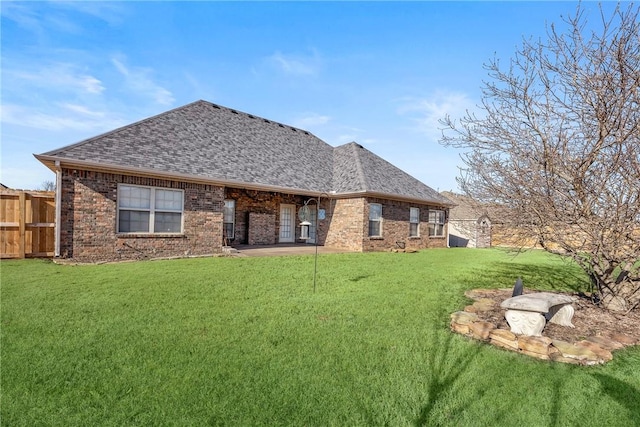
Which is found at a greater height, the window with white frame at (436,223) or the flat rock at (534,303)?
the window with white frame at (436,223)

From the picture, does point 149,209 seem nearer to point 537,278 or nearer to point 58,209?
point 58,209

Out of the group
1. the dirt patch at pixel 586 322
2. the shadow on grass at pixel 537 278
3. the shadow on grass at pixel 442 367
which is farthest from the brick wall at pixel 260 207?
the shadow on grass at pixel 442 367

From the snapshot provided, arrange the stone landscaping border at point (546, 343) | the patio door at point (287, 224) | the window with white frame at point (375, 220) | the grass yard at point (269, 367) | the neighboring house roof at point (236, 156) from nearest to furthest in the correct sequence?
the grass yard at point (269, 367)
the stone landscaping border at point (546, 343)
the neighboring house roof at point (236, 156)
the window with white frame at point (375, 220)
the patio door at point (287, 224)

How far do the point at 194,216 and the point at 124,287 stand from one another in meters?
5.59

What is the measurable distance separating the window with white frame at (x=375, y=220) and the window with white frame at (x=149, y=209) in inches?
345

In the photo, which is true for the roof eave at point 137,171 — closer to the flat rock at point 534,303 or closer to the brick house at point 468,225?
the brick house at point 468,225

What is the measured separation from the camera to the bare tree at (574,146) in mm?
5148

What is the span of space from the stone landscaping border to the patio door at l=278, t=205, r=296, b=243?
1257 centimetres

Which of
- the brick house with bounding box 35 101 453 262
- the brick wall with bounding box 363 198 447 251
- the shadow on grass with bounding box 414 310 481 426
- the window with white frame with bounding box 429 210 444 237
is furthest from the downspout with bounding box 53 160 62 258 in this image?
the window with white frame with bounding box 429 210 444 237

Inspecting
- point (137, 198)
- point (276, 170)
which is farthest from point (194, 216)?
point (276, 170)

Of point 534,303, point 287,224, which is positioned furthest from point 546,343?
point 287,224

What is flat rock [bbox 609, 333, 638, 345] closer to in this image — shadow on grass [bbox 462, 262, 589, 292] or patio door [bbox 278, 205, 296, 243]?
shadow on grass [bbox 462, 262, 589, 292]

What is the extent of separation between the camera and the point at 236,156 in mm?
14758

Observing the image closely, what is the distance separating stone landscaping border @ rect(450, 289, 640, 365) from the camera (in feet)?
12.9
